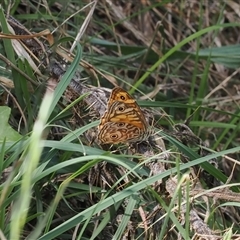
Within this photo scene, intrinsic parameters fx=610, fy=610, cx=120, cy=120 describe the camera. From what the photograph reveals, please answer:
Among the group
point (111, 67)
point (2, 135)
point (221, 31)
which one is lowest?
point (221, 31)

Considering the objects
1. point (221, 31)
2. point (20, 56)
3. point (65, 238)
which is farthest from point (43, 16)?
point (221, 31)

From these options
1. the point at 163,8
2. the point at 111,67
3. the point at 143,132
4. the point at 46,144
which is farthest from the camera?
the point at 163,8

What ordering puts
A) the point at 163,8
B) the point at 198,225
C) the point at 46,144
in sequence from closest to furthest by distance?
the point at 198,225 < the point at 46,144 < the point at 163,8

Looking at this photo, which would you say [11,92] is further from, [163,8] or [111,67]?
[163,8]

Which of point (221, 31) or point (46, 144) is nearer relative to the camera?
point (46, 144)

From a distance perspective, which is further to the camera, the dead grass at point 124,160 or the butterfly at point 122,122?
the butterfly at point 122,122

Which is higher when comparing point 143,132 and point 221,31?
point 143,132

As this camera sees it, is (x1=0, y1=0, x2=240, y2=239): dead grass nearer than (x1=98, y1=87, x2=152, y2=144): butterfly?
Yes
